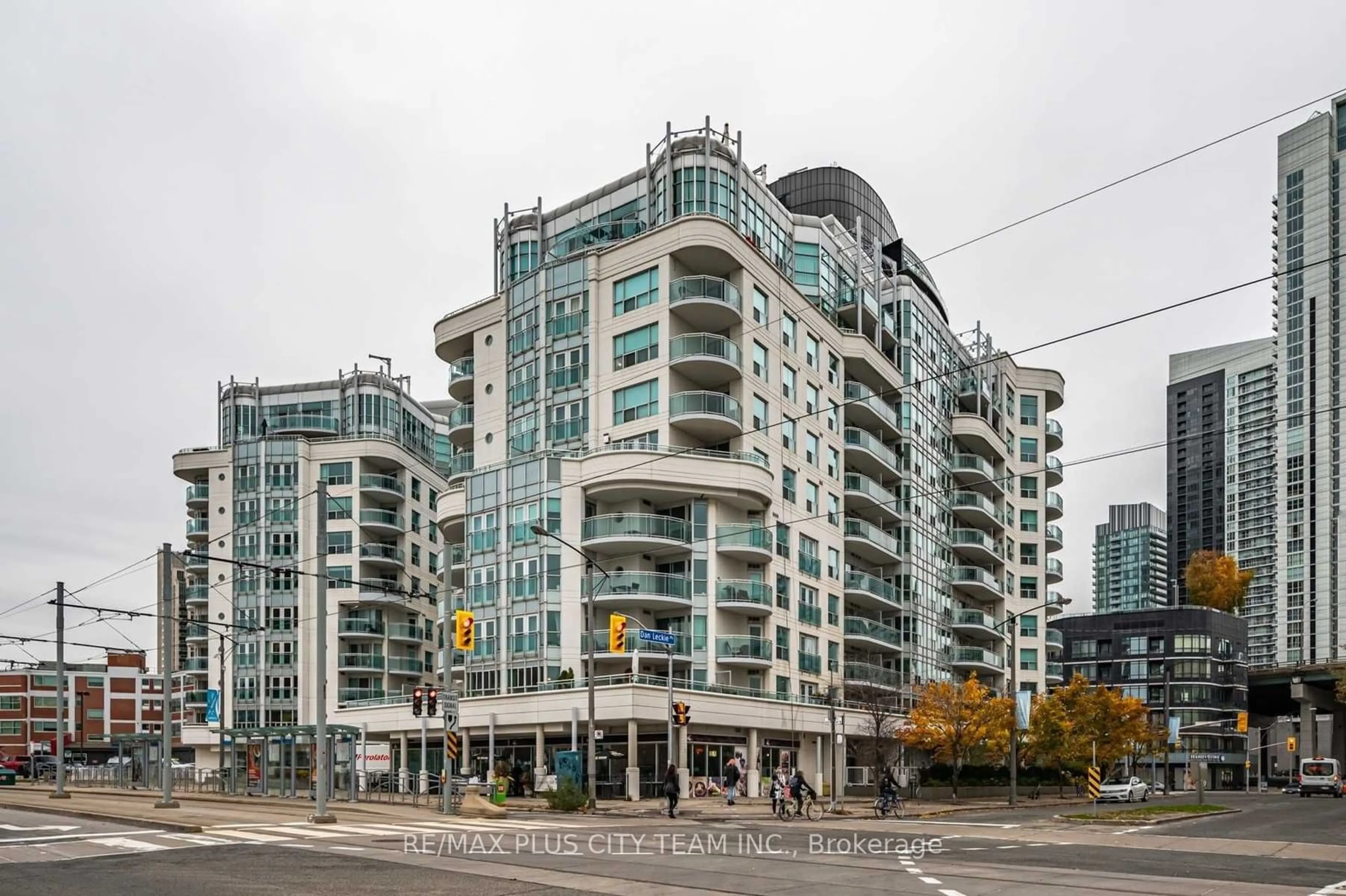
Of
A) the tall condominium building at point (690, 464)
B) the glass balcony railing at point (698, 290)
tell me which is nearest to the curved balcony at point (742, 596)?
the tall condominium building at point (690, 464)

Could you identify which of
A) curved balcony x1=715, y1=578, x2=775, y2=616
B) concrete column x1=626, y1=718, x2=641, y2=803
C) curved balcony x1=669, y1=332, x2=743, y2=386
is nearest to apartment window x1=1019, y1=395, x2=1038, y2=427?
curved balcony x1=669, y1=332, x2=743, y2=386

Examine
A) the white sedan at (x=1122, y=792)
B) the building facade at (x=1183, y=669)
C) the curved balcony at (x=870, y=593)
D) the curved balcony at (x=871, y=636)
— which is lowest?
the building facade at (x=1183, y=669)

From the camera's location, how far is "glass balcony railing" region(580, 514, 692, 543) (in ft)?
191

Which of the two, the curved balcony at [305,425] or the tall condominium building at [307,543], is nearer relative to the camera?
the tall condominium building at [307,543]

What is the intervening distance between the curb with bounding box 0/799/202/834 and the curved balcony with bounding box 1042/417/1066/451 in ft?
291

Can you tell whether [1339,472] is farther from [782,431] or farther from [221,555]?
[221,555]

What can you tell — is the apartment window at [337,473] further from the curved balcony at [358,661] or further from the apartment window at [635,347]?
the apartment window at [635,347]

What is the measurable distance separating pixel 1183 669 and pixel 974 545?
6525 cm

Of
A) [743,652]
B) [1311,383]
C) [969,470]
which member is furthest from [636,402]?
[1311,383]

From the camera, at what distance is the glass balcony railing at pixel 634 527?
58250 millimetres

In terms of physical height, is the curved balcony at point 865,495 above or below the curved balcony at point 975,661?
above

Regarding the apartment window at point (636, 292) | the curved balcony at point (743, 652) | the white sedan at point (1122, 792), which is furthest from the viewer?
the apartment window at point (636, 292)

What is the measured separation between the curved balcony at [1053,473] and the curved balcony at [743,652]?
49849 millimetres

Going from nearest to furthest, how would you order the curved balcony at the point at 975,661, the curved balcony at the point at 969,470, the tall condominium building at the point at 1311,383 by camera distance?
the curved balcony at the point at 975,661 < the curved balcony at the point at 969,470 < the tall condominium building at the point at 1311,383
